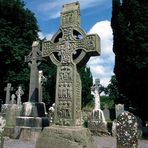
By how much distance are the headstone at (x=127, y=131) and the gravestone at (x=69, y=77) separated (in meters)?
0.78

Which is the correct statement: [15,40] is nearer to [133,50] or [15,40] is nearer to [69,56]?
[133,50]

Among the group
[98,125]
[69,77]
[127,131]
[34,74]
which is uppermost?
[34,74]

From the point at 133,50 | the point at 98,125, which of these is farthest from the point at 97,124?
the point at 133,50

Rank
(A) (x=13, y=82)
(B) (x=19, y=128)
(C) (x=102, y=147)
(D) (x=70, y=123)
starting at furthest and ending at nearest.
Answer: (A) (x=13, y=82) → (B) (x=19, y=128) → (C) (x=102, y=147) → (D) (x=70, y=123)

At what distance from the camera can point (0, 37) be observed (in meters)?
27.7

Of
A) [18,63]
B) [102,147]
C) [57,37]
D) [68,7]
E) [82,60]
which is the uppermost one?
[18,63]

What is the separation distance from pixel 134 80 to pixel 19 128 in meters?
8.53

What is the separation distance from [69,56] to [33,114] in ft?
15.6

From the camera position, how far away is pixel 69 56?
7.41m

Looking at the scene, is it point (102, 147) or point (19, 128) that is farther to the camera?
point (19, 128)

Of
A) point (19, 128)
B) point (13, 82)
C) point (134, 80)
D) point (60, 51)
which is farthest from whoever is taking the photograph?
point (13, 82)

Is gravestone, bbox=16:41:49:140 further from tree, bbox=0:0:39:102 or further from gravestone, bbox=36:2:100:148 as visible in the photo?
tree, bbox=0:0:39:102

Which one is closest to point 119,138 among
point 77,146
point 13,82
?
point 77,146

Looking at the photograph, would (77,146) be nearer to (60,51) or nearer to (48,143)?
(48,143)
